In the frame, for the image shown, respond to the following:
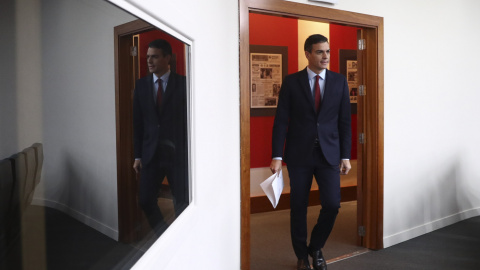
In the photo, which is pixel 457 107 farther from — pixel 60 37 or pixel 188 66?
pixel 60 37

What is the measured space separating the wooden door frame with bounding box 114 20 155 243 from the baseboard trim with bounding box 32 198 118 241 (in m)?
0.06

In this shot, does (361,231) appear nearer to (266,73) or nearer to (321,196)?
(321,196)

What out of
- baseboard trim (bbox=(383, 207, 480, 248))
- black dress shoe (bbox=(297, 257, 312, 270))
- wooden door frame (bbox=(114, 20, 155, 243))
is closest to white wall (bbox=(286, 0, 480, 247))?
baseboard trim (bbox=(383, 207, 480, 248))

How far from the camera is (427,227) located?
15.7ft

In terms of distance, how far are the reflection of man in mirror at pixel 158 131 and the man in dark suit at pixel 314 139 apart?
2047 mm

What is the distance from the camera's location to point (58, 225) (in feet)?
2.06

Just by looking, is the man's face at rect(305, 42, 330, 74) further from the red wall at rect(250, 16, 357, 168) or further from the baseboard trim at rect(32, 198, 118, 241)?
the baseboard trim at rect(32, 198, 118, 241)

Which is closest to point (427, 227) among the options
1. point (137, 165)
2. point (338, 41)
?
point (338, 41)

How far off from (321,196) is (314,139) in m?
0.47

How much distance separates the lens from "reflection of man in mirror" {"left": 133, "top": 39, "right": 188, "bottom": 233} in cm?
108

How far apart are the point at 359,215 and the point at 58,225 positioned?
4.05m

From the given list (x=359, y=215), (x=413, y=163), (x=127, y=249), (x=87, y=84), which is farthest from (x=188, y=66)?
(x=413, y=163)

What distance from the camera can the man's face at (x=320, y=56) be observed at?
3.61 metres

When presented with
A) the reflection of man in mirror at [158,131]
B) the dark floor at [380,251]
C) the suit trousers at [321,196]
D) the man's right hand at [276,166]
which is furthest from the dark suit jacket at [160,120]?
the dark floor at [380,251]
